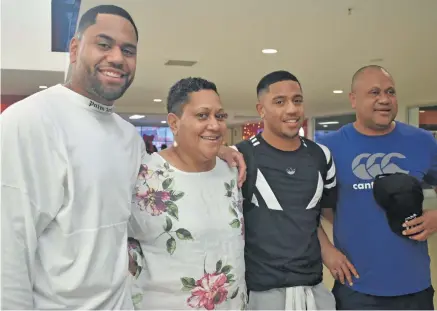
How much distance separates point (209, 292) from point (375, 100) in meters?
1.13

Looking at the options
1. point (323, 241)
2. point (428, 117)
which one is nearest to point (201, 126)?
point (323, 241)

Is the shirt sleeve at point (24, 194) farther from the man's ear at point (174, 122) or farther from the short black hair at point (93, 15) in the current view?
the man's ear at point (174, 122)

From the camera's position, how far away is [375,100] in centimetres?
203

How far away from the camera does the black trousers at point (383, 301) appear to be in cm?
192

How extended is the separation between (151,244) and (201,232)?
18 cm

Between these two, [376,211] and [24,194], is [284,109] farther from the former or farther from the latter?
[24,194]

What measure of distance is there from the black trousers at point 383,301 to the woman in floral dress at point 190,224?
1.89 ft

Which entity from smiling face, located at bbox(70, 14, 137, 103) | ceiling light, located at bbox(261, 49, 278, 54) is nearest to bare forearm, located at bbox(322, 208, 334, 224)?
smiling face, located at bbox(70, 14, 137, 103)

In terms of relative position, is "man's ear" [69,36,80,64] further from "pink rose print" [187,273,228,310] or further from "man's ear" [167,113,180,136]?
"pink rose print" [187,273,228,310]

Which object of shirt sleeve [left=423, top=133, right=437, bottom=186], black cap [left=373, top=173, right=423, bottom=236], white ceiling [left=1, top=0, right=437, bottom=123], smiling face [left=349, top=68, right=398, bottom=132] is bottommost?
black cap [left=373, top=173, right=423, bottom=236]

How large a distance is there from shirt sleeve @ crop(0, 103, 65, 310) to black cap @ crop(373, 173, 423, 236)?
4.22 ft

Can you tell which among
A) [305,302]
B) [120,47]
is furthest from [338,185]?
[120,47]

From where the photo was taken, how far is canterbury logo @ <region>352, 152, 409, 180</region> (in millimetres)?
1984

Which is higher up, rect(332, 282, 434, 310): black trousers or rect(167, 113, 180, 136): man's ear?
rect(167, 113, 180, 136): man's ear
